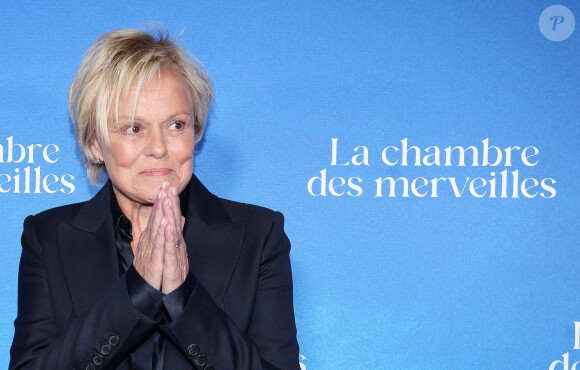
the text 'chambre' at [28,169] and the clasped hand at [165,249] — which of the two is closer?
the clasped hand at [165,249]

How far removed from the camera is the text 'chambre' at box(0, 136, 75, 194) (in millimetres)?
1911

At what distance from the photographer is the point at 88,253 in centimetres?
149

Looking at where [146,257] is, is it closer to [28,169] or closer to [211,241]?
[211,241]

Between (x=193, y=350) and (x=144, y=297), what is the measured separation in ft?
0.46

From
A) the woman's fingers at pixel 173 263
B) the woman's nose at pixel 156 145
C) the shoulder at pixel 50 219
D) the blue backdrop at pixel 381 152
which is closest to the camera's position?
the woman's fingers at pixel 173 263

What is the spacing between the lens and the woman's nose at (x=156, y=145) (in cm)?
142

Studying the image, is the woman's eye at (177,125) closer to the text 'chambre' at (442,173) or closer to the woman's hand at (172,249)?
the woman's hand at (172,249)

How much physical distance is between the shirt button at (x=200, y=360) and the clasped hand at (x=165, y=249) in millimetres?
144

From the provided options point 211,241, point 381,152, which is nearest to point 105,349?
point 211,241

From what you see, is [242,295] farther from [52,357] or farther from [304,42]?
[304,42]

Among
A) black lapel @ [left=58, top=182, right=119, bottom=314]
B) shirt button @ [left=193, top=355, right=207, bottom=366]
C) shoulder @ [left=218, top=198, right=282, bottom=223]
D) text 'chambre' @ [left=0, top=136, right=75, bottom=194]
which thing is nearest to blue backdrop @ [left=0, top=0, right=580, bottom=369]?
text 'chambre' @ [left=0, top=136, right=75, bottom=194]

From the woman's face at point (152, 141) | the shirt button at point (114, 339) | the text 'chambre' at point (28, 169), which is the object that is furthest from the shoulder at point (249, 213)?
the text 'chambre' at point (28, 169)

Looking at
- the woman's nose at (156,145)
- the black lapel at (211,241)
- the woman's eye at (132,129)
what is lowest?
the black lapel at (211,241)

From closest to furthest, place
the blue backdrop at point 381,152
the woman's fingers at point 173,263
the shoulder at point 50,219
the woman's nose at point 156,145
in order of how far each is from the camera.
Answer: the woman's fingers at point 173,263 → the woman's nose at point 156,145 → the shoulder at point 50,219 → the blue backdrop at point 381,152
